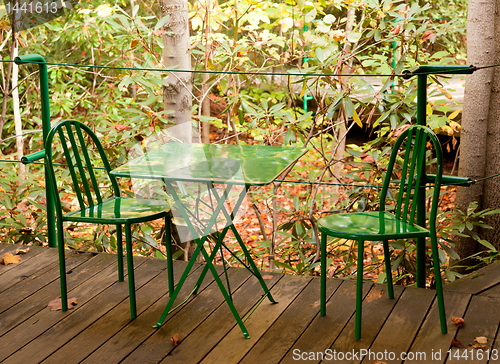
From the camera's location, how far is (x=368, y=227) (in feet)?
6.85

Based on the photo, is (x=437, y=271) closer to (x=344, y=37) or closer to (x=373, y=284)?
(x=373, y=284)

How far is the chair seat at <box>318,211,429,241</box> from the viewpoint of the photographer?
6.50 feet

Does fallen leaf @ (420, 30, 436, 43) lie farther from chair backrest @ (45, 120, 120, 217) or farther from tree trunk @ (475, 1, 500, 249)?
chair backrest @ (45, 120, 120, 217)

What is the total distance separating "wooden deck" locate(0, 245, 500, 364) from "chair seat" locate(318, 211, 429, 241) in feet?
1.36

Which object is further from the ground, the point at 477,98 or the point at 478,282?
the point at 477,98

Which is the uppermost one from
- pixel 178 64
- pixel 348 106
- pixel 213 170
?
pixel 178 64

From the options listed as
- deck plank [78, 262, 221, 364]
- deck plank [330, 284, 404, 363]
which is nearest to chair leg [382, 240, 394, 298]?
deck plank [330, 284, 404, 363]

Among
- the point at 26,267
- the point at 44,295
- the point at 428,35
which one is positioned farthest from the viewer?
the point at 428,35

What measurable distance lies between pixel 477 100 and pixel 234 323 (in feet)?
7.06

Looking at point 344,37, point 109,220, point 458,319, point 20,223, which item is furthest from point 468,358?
point 20,223

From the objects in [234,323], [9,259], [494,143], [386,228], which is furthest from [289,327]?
[494,143]

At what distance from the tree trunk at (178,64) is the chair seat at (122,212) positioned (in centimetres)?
114

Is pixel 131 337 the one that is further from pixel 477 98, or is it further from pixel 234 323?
pixel 477 98

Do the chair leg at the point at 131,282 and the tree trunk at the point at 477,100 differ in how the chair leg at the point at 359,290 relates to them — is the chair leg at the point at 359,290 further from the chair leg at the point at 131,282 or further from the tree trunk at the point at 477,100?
the tree trunk at the point at 477,100
